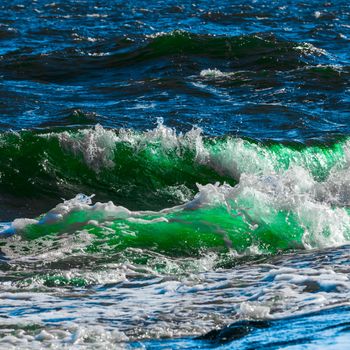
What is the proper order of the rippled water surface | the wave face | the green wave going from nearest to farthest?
the rippled water surface < the wave face < the green wave

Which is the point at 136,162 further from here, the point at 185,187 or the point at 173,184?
the point at 185,187

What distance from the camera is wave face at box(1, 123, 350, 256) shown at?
907cm

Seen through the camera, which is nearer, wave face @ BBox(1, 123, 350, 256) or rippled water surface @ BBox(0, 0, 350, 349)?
rippled water surface @ BBox(0, 0, 350, 349)

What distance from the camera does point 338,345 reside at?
5758 mm

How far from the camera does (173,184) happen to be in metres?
11.8

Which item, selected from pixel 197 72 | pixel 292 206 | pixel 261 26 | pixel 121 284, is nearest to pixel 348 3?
pixel 261 26

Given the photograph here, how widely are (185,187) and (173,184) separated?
162 mm

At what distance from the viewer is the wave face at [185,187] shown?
9070 mm

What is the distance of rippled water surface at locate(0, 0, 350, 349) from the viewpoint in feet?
21.8

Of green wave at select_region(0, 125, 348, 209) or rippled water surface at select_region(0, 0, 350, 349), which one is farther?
green wave at select_region(0, 125, 348, 209)

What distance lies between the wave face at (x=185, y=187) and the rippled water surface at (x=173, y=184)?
19 millimetres

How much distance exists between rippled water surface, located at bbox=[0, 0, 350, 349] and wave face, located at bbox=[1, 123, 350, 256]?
0.7 inches

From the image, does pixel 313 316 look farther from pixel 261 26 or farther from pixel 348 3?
pixel 348 3

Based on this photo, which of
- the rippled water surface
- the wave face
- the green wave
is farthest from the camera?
the green wave
